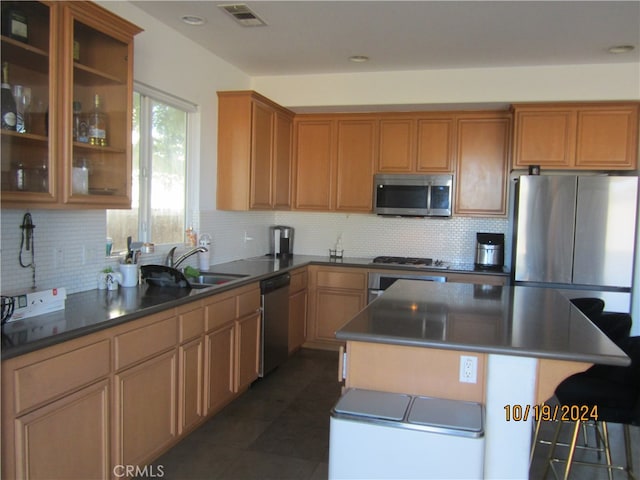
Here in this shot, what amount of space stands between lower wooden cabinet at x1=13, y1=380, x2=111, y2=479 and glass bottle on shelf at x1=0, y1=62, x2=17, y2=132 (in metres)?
1.14

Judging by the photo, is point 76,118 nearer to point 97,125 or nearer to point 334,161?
point 97,125

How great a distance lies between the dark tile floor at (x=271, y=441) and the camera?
109 inches

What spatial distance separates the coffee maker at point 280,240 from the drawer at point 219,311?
1.99 m

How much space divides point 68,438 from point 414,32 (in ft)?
10.4

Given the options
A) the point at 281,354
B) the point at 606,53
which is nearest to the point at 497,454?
the point at 281,354

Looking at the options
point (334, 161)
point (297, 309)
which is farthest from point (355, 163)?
point (297, 309)

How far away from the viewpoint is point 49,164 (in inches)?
91.6

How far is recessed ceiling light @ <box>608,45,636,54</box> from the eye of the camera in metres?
3.83

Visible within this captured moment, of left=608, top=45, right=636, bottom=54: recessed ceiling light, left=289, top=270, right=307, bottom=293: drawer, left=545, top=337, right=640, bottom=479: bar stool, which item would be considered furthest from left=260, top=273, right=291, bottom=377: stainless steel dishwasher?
left=608, top=45, right=636, bottom=54: recessed ceiling light

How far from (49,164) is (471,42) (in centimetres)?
296

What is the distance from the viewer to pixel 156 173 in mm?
3699

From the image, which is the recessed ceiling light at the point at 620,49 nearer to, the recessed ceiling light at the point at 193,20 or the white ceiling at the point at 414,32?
the white ceiling at the point at 414,32

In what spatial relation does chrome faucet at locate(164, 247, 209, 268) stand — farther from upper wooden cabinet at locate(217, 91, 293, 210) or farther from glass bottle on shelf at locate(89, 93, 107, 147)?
glass bottle on shelf at locate(89, 93, 107, 147)

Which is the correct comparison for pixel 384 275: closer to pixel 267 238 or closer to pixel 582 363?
pixel 267 238
